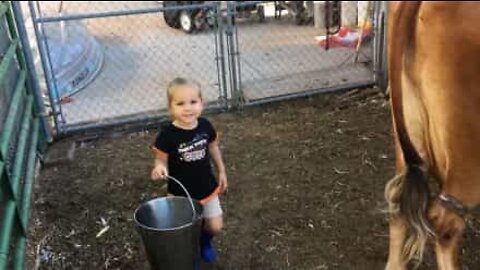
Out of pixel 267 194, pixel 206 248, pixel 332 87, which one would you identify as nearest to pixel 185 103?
pixel 206 248

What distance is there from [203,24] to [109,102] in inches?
107

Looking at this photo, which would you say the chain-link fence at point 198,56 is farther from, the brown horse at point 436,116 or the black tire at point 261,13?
the brown horse at point 436,116

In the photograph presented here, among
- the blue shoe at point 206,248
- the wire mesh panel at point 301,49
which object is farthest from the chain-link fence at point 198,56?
the blue shoe at point 206,248

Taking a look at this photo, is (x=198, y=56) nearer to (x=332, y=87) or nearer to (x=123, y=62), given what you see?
(x=123, y=62)

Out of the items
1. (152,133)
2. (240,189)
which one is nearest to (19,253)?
(240,189)

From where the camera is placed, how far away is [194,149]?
8.60 feet

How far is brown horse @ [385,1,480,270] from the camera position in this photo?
6.29 feet

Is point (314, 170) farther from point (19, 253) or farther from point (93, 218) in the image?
point (19, 253)

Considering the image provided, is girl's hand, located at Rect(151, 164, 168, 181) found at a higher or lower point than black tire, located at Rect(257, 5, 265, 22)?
higher

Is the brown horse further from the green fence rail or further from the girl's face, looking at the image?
the green fence rail

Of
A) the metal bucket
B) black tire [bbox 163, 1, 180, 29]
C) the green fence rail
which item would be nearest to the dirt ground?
the green fence rail

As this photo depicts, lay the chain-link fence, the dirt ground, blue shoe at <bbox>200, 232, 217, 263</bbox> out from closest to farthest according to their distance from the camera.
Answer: blue shoe at <bbox>200, 232, 217, 263</bbox>, the dirt ground, the chain-link fence

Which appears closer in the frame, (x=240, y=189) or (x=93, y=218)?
(x=93, y=218)

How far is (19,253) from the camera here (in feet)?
8.84
